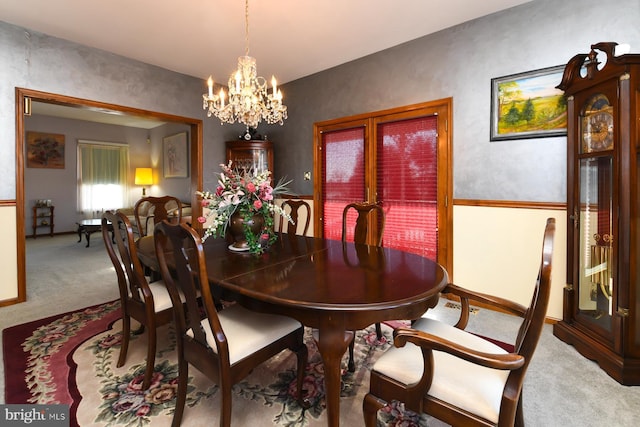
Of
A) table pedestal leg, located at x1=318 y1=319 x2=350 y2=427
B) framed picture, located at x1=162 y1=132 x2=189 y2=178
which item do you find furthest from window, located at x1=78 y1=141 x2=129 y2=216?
table pedestal leg, located at x1=318 y1=319 x2=350 y2=427

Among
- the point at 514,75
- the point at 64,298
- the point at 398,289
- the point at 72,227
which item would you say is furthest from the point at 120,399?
the point at 72,227

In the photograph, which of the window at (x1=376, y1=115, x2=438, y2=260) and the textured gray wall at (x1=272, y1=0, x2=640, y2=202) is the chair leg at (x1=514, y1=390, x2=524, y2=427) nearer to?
the textured gray wall at (x1=272, y1=0, x2=640, y2=202)

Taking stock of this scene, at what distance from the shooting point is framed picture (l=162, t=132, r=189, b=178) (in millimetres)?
6270

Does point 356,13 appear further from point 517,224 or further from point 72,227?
point 72,227

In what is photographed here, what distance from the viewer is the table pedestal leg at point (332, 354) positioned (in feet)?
3.60

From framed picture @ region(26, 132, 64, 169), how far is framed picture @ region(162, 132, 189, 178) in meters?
A: 2.21

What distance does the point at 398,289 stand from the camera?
1219 mm

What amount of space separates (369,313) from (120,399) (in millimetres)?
1472

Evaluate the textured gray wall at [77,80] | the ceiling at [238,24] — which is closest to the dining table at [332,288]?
the ceiling at [238,24]

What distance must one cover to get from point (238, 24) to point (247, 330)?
2.84 meters

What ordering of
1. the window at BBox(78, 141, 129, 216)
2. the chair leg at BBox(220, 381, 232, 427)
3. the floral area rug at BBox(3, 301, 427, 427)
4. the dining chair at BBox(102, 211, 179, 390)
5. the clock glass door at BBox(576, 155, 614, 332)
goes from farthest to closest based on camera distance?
the window at BBox(78, 141, 129, 216) → the clock glass door at BBox(576, 155, 614, 332) → the dining chair at BBox(102, 211, 179, 390) → the floral area rug at BBox(3, 301, 427, 427) → the chair leg at BBox(220, 381, 232, 427)

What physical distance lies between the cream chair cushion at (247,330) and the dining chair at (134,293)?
44 cm

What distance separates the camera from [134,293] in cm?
180

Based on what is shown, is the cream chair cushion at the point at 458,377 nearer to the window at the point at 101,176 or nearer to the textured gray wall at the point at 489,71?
the textured gray wall at the point at 489,71
